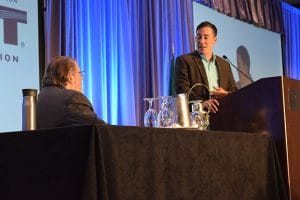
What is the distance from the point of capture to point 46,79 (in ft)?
8.37

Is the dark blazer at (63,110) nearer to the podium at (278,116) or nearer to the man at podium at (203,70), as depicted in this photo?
the podium at (278,116)

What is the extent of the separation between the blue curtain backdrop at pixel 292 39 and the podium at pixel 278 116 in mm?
4805

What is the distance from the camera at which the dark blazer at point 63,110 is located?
223 centimetres

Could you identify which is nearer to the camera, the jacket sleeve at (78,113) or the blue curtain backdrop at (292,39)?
the jacket sleeve at (78,113)

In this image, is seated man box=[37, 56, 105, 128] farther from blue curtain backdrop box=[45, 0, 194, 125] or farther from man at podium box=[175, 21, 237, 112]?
blue curtain backdrop box=[45, 0, 194, 125]

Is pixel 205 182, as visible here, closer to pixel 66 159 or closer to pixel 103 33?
pixel 66 159

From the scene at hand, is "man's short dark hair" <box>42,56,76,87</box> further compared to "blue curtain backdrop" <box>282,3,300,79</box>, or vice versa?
"blue curtain backdrop" <box>282,3,300,79</box>

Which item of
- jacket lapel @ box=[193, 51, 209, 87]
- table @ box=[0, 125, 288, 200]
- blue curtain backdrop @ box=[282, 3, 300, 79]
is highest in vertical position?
blue curtain backdrop @ box=[282, 3, 300, 79]

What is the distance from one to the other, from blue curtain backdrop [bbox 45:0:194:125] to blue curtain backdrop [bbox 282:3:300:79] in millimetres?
2270

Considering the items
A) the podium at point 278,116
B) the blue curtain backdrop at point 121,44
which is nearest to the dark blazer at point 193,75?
the podium at point 278,116

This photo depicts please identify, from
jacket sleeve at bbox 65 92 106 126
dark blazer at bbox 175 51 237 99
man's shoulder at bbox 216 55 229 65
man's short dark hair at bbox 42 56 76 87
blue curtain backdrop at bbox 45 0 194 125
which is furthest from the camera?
blue curtain backdrop at bbox 45 0 194 125

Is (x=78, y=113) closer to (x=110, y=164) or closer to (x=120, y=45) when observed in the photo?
(x=110, y=164)

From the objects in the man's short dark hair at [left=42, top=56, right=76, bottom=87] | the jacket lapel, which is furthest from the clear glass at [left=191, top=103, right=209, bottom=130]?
the jacket lapel

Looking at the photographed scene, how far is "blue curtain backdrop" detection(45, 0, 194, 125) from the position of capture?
4.12 m
